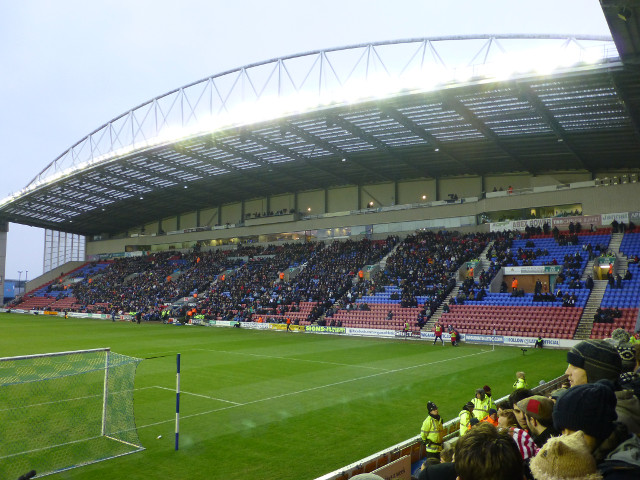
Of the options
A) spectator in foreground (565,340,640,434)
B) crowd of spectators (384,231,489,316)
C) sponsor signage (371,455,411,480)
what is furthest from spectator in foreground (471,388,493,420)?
crowd of spectators (384,231,489,316)

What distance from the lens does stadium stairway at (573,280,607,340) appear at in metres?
28.0

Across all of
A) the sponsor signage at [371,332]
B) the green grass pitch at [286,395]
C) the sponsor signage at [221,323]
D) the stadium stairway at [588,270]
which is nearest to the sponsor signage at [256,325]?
the sponsor signage at [221,323]

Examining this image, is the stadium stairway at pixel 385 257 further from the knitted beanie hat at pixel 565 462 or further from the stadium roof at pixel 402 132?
the knitted beanie hat at pixel 565 462

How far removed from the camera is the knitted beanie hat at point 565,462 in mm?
2535

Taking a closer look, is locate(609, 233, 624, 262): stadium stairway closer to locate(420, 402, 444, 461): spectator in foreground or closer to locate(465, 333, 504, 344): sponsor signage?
locate(465, 333, 504, 344): sponsor signage

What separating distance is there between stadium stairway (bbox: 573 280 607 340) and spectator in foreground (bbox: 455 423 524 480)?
27.8m

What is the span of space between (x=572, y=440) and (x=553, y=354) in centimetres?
2484

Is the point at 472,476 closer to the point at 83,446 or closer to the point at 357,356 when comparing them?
the point at 83,446

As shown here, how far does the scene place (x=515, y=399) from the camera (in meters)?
6.27

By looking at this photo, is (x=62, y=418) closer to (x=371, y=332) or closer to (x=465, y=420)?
(x=465, y=420)

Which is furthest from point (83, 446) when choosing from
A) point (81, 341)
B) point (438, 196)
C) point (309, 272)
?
point (438, 196)

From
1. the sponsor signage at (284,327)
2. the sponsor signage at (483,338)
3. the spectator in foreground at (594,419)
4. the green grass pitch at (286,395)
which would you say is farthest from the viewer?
the sponsor signage at (284,327)

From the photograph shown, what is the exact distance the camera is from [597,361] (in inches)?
154

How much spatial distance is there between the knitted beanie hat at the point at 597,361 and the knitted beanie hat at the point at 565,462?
4.61ft
